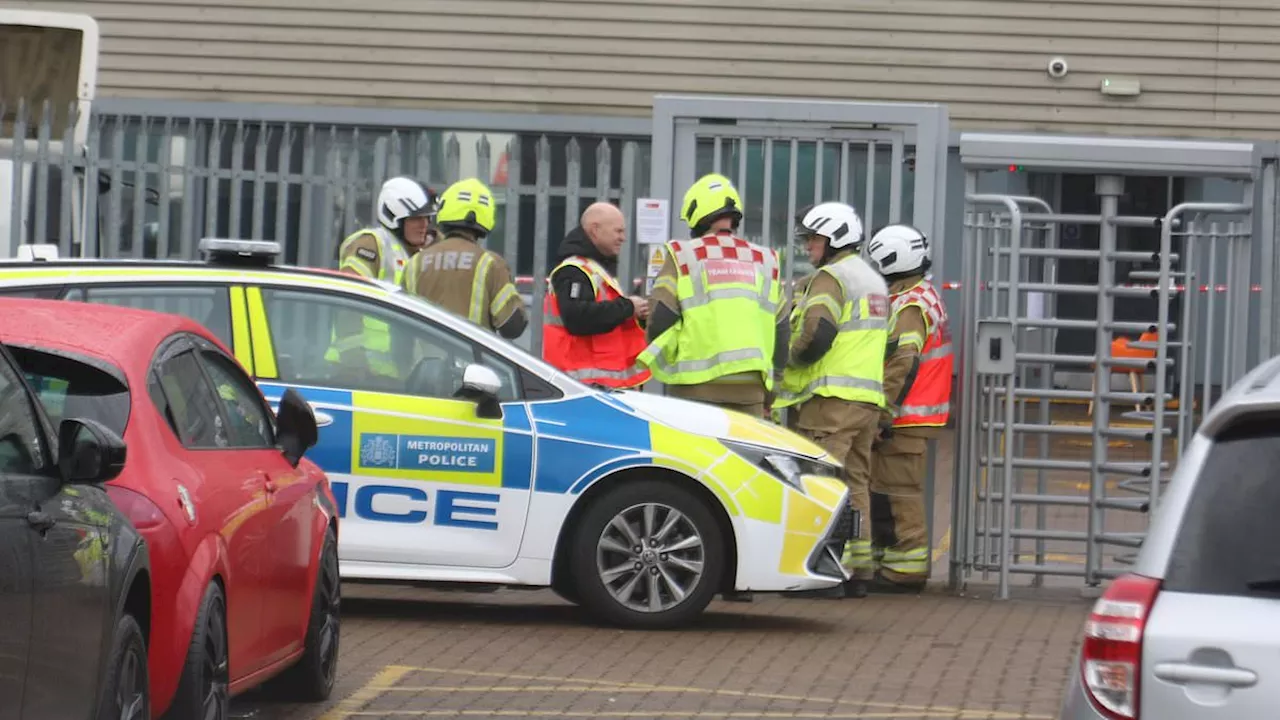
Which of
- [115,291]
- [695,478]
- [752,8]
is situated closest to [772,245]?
[695,478]

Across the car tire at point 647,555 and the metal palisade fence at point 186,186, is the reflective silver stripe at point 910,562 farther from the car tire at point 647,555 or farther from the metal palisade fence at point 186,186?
the metal palisade fence at point 186,186

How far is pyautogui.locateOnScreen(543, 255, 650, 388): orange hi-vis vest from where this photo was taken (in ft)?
38.8

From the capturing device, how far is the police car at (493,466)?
10.1 m

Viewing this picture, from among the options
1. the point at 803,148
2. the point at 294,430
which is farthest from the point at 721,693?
the point at 803,148

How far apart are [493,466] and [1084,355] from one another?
4.05 metres

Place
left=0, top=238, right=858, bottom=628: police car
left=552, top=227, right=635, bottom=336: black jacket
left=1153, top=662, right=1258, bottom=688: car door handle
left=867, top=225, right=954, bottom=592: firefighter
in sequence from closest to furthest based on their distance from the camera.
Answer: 1. left=1153, top=662, right=1258, bottom=688: car door handle
2. left=0, top=238, right=858, bottom=628: police car
3. left=552, top=227, right=635, bottom=336: black jacket
4. left=867, top=225, right=954, bottom=592: firefighter

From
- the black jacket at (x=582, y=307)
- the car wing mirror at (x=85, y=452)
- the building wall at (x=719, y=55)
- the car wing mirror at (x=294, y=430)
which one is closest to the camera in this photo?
the car wing mirror at (x=85, y=452)

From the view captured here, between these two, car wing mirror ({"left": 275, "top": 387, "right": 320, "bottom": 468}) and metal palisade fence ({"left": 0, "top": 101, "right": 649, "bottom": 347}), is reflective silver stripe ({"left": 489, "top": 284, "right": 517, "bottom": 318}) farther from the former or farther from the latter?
car wing mirror ({"left": 275, "top": 387, "right": 320, "bottom": 468})

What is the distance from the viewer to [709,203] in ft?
38.8

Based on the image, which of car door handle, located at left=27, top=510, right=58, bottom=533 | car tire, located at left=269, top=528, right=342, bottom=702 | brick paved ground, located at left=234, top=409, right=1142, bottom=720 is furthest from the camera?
brick paved ground, located at left=234, top=409, right=1142, bottom=720

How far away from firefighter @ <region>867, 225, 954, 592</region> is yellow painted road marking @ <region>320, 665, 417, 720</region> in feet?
13.4

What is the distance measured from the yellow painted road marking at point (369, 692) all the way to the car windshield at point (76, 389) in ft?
6.37

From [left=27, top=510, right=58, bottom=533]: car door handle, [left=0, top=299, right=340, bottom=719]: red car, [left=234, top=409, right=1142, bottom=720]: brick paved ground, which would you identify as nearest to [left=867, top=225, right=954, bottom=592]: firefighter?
[left=234, top=409, right=1142, bottom=720]: brick paved ground

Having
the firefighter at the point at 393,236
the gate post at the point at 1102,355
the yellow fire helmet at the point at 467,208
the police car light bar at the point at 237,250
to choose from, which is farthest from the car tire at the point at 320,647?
the gate post at the point at 1102,355
